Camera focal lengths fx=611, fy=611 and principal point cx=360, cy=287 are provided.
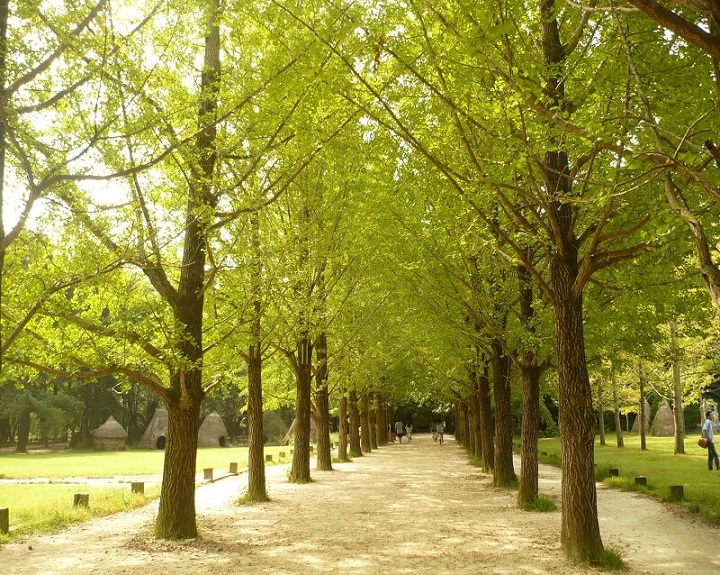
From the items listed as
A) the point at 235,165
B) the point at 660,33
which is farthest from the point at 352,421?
the point at 660,33

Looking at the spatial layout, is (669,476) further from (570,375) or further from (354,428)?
(354,428)

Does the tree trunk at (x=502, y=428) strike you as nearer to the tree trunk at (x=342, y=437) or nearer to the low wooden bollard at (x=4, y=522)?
the tree trunk at (x=342, y=437)

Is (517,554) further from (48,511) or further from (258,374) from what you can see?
(48,511)

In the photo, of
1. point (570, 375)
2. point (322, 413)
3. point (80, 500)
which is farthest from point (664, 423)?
point (80, 500)

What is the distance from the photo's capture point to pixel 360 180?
1355 centimetres

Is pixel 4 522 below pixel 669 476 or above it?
above

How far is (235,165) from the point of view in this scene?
10.6m

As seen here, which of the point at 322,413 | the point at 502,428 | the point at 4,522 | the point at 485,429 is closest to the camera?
the point at 4,522

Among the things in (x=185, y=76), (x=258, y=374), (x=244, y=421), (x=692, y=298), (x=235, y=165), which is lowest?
(x=244, y=421)

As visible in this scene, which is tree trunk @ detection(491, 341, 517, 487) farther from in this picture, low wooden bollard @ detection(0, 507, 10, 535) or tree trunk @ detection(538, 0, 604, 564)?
low wooden bollard @ detection(0, 507, 10, 535)

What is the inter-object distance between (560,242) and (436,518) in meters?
6.08

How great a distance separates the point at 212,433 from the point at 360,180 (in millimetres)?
45552

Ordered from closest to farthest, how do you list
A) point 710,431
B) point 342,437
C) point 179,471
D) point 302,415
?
1. point 179,471
2. point 710,431
3. point 302,415
4. point 342,437

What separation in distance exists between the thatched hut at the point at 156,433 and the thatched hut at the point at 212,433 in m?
3.32
